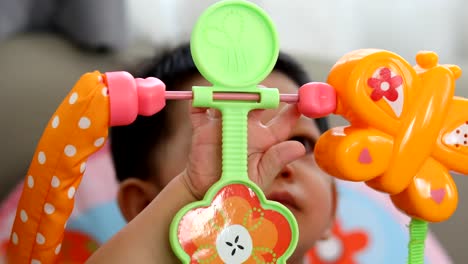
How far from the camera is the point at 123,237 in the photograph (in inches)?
19.8

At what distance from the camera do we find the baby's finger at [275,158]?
479mm

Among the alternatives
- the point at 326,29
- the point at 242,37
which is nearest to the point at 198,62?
the point at 242,37

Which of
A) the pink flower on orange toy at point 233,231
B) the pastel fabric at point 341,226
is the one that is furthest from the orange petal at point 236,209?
the pastel fabric at point 341,226

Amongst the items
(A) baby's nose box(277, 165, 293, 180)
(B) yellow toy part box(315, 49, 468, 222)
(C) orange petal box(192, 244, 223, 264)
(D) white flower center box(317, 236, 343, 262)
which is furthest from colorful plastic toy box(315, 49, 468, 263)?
(D) white flower center box(317, 236, 343, 262)

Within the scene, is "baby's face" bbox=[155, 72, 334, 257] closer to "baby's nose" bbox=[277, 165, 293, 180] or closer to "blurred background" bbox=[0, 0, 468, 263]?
"baby's nose" bbox=[277, 165, 293, 180]

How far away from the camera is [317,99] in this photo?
0.47 metres

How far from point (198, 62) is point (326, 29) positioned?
2.46 ft

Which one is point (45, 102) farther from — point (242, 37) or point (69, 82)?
point (242, 37)

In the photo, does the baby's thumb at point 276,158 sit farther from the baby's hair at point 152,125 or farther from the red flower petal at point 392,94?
the baby's hair at point 152,125

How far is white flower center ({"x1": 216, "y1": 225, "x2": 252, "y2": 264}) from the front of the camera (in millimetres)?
437

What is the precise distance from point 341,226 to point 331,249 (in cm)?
4

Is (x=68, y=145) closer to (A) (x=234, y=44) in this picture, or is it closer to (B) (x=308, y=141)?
(A) (x=234, y=44)

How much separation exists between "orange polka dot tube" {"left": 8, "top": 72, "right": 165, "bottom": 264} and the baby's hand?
0.14ft

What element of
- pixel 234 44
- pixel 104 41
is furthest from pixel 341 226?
pixel 234 44
